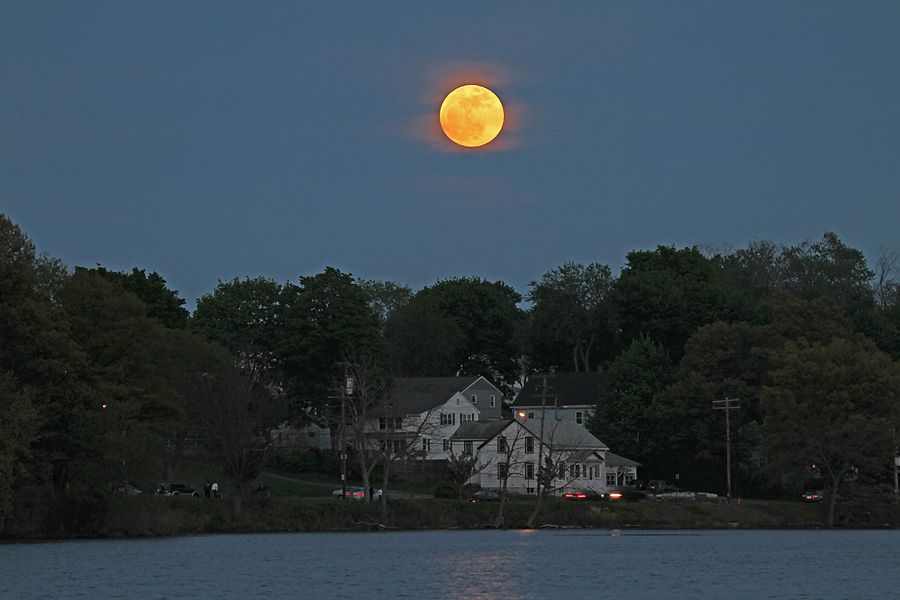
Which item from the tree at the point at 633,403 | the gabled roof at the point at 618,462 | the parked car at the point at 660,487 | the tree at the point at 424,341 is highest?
the tree at the point at 424,341

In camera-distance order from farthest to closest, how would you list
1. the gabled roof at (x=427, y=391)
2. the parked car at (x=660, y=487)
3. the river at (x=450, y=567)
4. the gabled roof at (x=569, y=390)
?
the gabled roof at (x=569, y=390), the gabled roof at (x=427, y=391), the parked car at (x=660, y=487), the river at (x=450, y=567)

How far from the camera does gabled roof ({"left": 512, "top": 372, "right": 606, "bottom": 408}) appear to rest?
158m

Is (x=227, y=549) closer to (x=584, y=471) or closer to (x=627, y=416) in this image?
(x=584, y=471)

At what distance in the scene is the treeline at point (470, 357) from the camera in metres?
81.4

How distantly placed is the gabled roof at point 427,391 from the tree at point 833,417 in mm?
42389

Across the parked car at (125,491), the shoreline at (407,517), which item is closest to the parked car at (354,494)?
the shoreline at (407,517)

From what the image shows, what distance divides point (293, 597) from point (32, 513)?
30883 mm

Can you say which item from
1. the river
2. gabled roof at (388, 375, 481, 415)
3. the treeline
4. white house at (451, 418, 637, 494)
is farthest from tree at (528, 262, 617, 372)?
the river

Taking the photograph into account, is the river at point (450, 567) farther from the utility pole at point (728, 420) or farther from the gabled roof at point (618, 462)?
the gabled roof at point (618, 462)

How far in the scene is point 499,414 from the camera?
16250cm

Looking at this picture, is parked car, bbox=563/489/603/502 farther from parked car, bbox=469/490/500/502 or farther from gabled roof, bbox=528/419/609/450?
gabled roof, bbox=528/419/609/450

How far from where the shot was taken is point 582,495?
116 metres

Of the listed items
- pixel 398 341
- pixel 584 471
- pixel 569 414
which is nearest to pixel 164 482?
pixel 584 471

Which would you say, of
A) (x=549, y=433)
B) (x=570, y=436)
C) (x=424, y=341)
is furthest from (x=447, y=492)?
(x=424, y=341)
